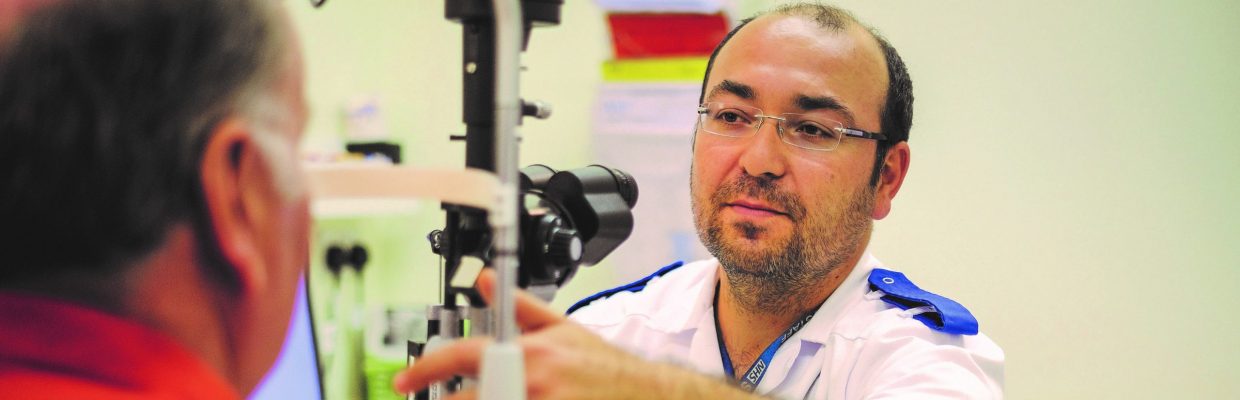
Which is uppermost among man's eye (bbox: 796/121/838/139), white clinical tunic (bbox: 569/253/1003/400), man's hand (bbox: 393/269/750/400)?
man's eye (bbox: 796/121/838/139)

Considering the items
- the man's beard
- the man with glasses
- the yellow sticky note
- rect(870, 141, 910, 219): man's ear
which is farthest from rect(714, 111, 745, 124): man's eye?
the yellow sticky note

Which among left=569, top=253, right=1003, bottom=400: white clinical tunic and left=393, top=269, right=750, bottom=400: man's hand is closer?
left=393, top=269, right=750, bottom=400: man's hand

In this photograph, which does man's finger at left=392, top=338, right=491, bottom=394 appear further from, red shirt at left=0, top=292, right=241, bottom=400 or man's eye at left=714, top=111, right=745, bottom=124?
man's eye at left=714, top=111, right=745, bottom=124

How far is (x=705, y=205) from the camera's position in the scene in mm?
1544

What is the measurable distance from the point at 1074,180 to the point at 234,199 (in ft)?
7.91

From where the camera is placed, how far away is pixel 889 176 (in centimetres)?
163

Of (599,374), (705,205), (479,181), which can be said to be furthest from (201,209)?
(705,205)

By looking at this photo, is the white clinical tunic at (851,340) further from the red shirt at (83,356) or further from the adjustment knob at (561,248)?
the red shirt at (83,356)

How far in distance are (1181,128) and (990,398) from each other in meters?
1.53

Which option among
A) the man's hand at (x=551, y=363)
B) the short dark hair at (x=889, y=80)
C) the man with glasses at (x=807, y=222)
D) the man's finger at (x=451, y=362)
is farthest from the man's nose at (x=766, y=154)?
the man's finger at (x=451, y=362)

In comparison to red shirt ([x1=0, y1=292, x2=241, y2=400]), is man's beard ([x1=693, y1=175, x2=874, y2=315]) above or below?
below

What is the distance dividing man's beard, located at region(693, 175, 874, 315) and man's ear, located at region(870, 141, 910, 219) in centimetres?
5

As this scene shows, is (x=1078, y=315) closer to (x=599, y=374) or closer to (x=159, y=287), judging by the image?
(x=599, y=374)

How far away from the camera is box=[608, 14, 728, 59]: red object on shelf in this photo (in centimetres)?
253
